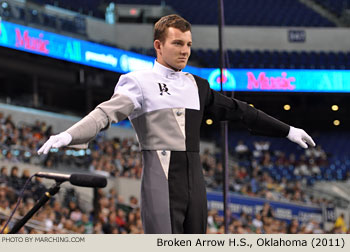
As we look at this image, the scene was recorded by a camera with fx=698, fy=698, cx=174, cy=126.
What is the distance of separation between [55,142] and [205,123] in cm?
1086

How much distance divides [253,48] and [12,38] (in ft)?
30.0

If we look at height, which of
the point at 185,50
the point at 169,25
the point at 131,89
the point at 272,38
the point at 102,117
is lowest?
the point at 102,117

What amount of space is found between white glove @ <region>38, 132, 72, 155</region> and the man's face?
641mm

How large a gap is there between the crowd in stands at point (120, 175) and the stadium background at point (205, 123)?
26mm

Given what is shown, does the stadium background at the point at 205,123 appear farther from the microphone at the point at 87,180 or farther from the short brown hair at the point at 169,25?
the microphone at the point at 87,180

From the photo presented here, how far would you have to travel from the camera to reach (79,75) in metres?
17.3

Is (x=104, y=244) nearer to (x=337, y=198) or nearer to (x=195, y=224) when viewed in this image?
(x=195, y=224)

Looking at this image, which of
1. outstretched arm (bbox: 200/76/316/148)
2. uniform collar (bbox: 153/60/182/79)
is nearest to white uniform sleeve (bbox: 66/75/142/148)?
uniform collar (bbox: 153/60/182/79)

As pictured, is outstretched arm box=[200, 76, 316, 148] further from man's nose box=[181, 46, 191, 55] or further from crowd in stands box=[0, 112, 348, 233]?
crowd in stands box=[0, 112, 348, 233]

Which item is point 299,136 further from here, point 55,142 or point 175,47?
point 55,142

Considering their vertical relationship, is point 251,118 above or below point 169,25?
below

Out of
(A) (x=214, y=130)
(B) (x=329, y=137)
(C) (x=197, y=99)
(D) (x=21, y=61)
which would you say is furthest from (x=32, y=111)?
(C) (x=197, y=99)

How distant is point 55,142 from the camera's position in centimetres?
250

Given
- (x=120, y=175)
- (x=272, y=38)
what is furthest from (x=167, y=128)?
(x=272, y=38)
